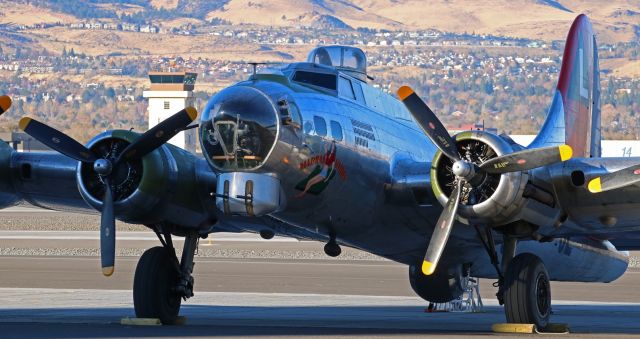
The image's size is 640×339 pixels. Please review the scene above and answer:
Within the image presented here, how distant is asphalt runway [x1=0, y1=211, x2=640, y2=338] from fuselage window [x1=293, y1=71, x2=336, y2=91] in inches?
153

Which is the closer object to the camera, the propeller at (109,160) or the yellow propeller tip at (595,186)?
the yellow propeller tip at (595,186)

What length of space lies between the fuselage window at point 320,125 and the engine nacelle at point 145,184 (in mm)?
2494

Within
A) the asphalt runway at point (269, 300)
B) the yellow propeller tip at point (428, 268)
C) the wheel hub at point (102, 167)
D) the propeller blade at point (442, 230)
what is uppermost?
the wheel hub at point (102, 167)

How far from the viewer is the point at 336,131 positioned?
816 inches

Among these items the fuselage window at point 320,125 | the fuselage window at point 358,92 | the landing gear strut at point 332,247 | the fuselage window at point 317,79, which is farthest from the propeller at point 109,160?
the landing gear strut at point 332,247

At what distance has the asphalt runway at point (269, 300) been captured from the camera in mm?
21672

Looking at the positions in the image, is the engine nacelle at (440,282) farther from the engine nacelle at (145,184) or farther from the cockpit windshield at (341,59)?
the engine nacelle at (145,184)

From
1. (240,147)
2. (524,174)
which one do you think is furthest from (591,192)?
(240,147)

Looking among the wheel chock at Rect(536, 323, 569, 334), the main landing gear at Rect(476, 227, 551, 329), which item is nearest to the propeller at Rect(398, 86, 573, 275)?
the main landing gear at Rect(476, 227, 551, 329)

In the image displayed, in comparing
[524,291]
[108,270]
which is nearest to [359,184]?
[524,291]

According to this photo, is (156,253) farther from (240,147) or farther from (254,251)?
(254,251)

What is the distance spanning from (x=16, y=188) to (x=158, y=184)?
309 centimetres

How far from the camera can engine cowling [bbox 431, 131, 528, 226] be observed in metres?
20.2

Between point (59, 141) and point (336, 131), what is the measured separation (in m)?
4.64
